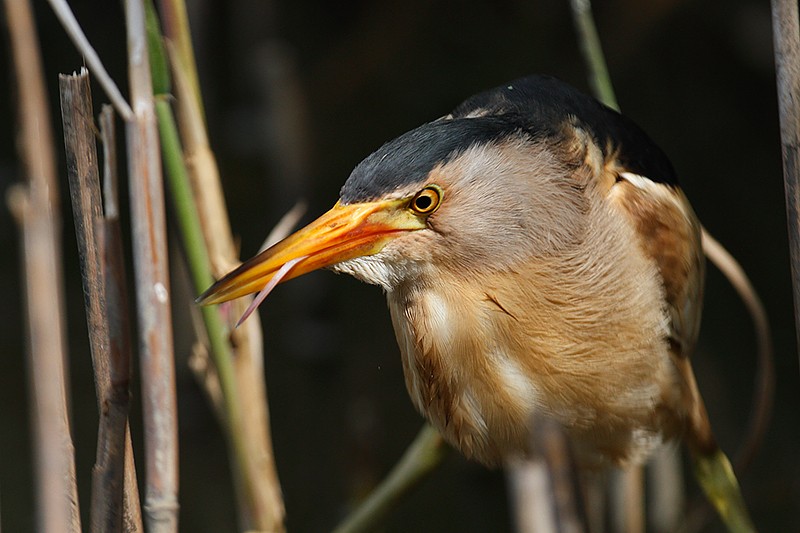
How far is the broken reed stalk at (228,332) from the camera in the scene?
4.70ft

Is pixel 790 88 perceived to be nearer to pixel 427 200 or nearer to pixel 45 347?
pixel 427 200

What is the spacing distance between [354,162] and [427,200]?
2.14m

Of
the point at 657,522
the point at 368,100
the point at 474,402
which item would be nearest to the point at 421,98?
the point at 368,100

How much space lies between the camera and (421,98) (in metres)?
3.57

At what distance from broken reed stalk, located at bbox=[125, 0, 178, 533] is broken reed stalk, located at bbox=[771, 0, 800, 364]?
25.5 inches

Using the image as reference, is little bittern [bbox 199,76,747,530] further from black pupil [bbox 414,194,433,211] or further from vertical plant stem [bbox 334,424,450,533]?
vertical plant stem [bbox 334,424,450,533]

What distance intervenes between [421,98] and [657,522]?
1.81 meters

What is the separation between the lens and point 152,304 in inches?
40.6

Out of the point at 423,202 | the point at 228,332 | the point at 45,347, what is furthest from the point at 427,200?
the point at 45,347

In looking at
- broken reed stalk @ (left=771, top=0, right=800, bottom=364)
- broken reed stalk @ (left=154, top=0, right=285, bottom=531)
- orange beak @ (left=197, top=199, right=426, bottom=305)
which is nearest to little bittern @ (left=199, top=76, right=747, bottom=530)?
orange beak @ (left=197, top=199, right=426, bottom=305)

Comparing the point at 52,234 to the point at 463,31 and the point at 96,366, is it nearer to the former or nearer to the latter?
the point at 96,366

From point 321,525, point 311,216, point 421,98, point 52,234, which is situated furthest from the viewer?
point 421,98

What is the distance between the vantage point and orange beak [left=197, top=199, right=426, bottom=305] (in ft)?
4.12

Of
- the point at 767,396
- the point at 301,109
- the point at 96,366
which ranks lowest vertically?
the point at 767,396
